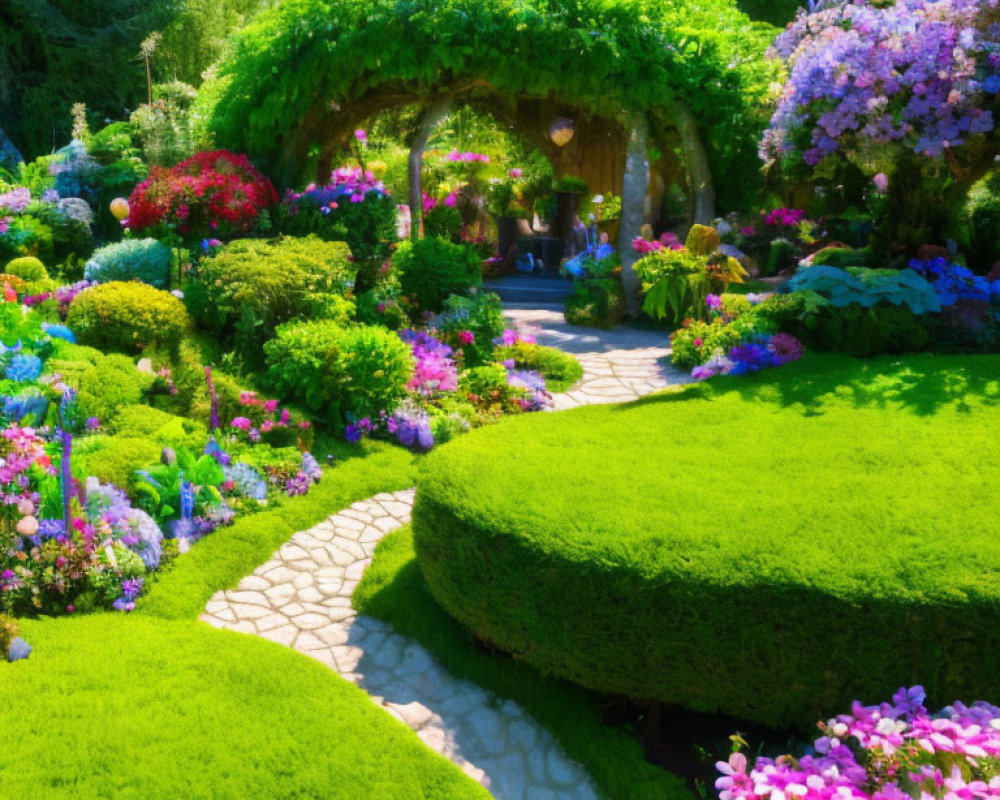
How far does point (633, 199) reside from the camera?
12.3m

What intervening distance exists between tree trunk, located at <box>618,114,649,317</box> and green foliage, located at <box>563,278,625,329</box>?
0.16 metres

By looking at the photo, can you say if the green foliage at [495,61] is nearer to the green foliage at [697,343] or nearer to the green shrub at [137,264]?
the green shrub at [137,264]

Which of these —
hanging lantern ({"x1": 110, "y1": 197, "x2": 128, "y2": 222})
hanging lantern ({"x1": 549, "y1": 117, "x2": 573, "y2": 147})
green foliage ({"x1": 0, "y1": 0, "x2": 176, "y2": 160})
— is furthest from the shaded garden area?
green foliage ({"x1": 0, "y1": 0, "x2": 176, "y2": 160})

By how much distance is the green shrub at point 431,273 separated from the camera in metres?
10.6

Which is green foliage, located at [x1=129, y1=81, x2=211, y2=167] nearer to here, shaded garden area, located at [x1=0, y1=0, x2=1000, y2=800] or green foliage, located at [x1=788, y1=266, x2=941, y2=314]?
shaded garden area, located at [x1=0, y1=0, x2=1000, y2=800]

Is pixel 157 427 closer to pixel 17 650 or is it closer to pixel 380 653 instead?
pixel 17 650

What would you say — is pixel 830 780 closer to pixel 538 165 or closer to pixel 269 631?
pixel 269 631

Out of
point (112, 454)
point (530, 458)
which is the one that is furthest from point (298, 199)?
point (530, 458)

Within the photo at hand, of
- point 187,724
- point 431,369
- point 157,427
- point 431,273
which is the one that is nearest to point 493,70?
point 431,273

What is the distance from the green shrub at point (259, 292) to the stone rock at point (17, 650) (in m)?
4.36

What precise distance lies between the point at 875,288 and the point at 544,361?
3522 mm

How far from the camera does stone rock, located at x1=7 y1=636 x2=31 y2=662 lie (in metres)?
4.39

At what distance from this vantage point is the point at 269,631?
4977mm

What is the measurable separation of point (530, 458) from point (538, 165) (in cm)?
1396
